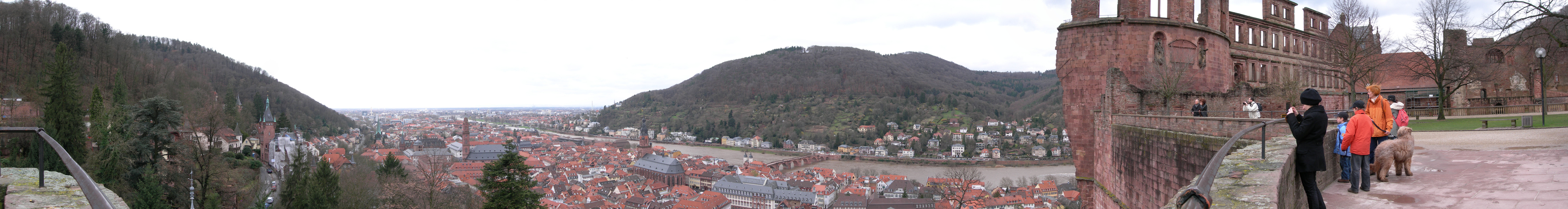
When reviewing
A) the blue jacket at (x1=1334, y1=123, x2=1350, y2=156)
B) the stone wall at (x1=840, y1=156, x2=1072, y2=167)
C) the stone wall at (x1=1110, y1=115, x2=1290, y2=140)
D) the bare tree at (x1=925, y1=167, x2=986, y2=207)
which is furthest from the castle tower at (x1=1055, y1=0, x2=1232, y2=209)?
the stone wall at (x1=840, y1=156, x2=1072, y2=167)

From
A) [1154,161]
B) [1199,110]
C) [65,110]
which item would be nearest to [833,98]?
[65,110]

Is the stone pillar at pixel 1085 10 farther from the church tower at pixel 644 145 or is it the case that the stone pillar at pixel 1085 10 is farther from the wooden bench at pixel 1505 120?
the church tower at pixel 644 145

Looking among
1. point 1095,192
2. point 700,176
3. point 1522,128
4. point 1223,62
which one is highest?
point 1223,62

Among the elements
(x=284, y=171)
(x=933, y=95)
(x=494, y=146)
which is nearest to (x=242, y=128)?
(x=284, y=171)

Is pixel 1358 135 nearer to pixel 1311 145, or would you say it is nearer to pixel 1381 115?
pixel 1311 145

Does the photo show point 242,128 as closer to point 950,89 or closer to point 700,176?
point 700,176

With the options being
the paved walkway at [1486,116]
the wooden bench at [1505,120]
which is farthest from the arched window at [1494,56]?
the wooden bench at [1505,120]

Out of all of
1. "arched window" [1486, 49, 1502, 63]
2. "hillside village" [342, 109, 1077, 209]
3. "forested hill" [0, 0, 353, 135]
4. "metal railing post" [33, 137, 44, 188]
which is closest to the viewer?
"metal railing post" [33, 137, 44, 188]

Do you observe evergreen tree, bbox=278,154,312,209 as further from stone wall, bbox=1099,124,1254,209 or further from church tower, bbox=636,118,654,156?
church tower, bbox=636,118,654,156
